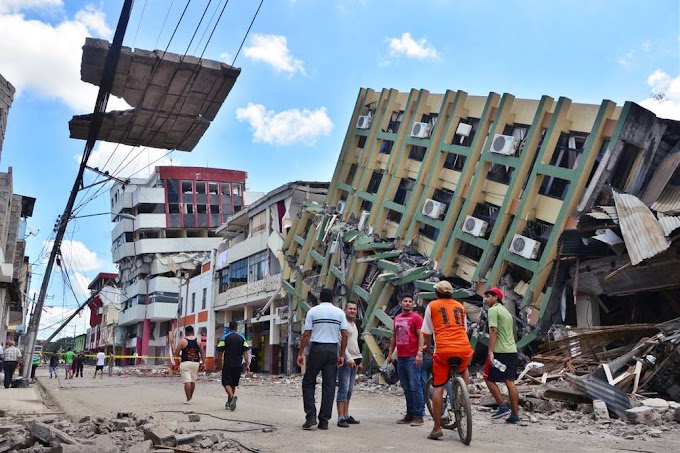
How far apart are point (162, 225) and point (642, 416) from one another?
58.1m

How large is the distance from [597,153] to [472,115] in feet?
16.9

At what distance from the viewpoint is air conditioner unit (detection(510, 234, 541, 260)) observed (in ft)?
49.9

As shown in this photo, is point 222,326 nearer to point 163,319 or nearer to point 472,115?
point 163,319

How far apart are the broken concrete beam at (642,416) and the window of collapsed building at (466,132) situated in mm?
11977

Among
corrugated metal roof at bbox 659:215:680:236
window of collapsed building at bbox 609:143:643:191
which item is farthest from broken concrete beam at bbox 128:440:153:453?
window of collapsed building at bbox 609:143:643:191

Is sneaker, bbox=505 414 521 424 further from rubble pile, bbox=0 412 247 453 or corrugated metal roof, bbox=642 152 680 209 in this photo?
corrugated metal roof, bbox=642 152 680 209

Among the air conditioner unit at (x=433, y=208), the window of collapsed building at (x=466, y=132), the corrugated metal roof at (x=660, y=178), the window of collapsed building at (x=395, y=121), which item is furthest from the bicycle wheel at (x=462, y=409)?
the window of collapsed building at (x=395, y=121)

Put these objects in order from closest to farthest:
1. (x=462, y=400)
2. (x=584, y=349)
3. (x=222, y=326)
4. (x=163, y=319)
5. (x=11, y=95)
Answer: (x=462, y=400) < (x=584, y=349) < (x=11, y=95) < (x=222, y=326) < (x=163, y=319)

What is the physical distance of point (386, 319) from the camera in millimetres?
19750

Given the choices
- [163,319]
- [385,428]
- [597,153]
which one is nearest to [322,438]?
[385,428]

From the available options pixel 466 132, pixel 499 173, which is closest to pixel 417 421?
pixel 499 173

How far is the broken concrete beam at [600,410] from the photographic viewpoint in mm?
7999

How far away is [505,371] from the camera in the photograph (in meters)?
7.32

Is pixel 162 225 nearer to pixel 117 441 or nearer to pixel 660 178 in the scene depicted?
pixel 660 178
